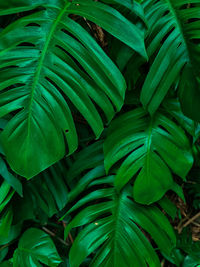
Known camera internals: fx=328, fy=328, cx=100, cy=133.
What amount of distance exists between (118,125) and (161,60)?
0.26 m

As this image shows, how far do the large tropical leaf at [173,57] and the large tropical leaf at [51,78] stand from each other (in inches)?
3.4

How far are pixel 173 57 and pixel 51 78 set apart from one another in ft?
1.13

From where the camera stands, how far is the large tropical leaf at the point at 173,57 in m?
0.87

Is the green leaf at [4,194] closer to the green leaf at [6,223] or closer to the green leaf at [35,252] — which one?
the green leaf at [6,223]

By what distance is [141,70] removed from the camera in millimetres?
1181

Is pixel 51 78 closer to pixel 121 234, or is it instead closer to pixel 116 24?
pixel 116 24

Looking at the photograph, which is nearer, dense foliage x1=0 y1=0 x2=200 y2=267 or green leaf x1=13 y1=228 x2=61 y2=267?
dense foliage x1=0 y1=0 x2=200 y2=267

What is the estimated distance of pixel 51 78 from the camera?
89 centimetres

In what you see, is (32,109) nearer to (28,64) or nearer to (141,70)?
(28,64)

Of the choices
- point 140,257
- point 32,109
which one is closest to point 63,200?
point 140,257

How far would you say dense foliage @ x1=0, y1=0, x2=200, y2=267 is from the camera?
0.87 metres

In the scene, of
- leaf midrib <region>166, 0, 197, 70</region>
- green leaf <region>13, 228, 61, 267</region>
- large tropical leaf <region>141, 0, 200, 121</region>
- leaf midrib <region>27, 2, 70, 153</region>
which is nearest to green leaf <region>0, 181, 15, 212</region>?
green leaf <region>13, 228, 61, 267</region>

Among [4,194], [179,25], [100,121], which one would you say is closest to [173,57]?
[179,25]

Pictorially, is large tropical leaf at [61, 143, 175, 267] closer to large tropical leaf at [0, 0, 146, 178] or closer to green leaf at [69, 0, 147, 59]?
large tropical leaf at [0, 0, 146, 178]
